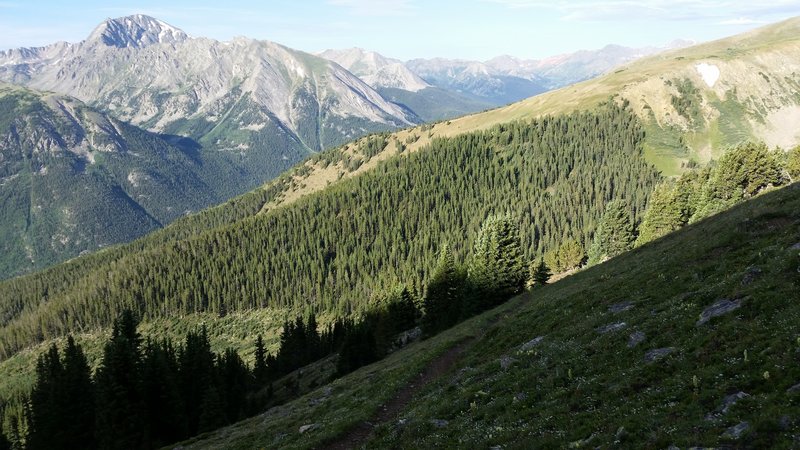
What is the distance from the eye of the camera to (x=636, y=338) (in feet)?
79.6

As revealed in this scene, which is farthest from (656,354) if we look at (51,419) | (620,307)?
(51,419)

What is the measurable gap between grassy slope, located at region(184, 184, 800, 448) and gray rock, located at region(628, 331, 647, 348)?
0.36m

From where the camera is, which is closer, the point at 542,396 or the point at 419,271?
the point at 542,396

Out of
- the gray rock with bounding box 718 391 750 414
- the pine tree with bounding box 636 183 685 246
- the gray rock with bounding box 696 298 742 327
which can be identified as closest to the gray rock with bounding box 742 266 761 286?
the gray rock with bounding box 696 298 742 327

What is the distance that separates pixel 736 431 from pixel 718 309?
1104 centimetres

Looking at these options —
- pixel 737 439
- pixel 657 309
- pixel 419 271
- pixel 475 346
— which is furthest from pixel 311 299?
pixel 737 439

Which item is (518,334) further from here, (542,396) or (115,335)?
(115,335)

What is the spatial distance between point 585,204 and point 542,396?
18773 centimetres

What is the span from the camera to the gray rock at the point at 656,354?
2094cm

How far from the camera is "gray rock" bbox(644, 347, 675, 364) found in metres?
20.9

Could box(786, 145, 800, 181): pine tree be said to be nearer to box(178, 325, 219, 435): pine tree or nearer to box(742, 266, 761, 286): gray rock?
box(742, 266, 761, 286): gray rock

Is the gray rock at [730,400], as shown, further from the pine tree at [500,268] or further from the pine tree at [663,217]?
the pine tree at [663,217]

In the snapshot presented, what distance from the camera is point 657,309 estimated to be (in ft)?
89.0

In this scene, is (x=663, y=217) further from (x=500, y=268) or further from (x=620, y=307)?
(x=620, y=307)
